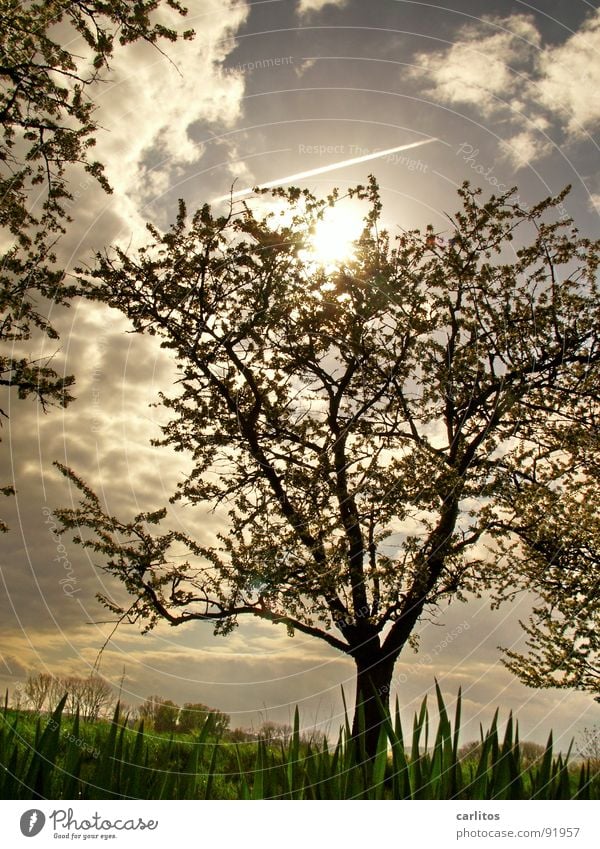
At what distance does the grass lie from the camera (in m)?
5.39

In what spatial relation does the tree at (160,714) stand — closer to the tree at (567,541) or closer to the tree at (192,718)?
the tree at (192,718)

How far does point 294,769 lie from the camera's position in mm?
5746

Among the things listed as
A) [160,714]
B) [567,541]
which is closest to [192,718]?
[160,714]

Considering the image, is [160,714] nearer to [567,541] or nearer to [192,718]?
[192,718]

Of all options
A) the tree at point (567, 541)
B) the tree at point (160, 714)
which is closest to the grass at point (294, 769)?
the tree at point (160, 714)

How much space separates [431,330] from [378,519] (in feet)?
17.3

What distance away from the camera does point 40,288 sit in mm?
12445

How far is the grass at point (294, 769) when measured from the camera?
17.7ft

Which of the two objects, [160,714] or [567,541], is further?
[567,541]
